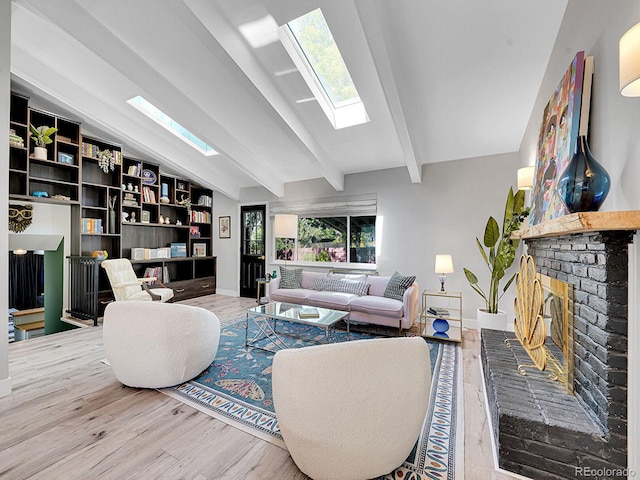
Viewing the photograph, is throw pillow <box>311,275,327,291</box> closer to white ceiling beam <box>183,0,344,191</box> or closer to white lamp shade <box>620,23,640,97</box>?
white ceiling beam <box>183,0,344,191</box>

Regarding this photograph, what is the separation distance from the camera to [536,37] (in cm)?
213

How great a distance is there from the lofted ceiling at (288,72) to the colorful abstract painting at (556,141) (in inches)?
25.6

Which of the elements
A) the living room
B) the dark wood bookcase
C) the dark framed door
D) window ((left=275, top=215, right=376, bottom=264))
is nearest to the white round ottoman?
the living room

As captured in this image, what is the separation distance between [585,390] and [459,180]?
3.18 meters

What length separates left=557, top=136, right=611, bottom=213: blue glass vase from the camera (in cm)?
123

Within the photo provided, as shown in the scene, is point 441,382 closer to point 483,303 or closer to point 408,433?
point 408,433

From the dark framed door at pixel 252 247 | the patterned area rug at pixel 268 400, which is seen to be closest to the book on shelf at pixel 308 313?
the patterned area rug at pixel 268 400

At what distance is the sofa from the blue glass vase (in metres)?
2.32

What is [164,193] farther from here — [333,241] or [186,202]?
[333,241]

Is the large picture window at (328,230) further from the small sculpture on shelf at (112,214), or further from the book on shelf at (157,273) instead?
the small sculpture on shelf at (112,214)

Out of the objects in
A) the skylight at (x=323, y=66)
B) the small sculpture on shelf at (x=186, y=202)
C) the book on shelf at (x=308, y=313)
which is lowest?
the book on shelf at (x=308, y=313)

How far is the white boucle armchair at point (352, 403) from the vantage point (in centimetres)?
129

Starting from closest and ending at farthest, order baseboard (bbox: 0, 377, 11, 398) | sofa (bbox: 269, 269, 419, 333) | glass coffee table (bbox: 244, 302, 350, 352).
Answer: baseboard (bbox: 0, 377, 11, 398) → glass coffee table (bbox: 244, 302, 350, 352) → sofa (bbox: 269, 269, 419, 333)

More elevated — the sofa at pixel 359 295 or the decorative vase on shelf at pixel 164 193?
the decorative vase on shelf at pixel 164 193
